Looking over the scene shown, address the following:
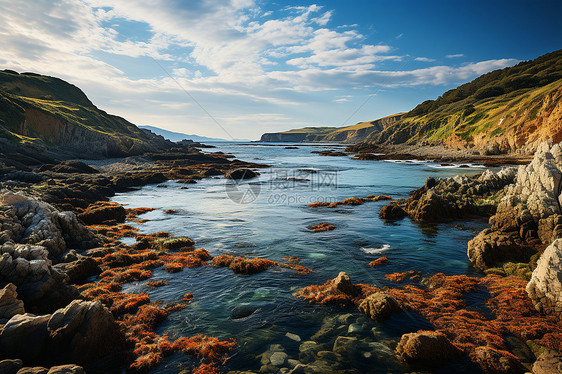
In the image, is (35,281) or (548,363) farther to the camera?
(35,281)

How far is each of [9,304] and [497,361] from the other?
14307 millimetres

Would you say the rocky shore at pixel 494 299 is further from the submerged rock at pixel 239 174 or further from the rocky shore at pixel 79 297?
the submerged rock at pixel 239 174

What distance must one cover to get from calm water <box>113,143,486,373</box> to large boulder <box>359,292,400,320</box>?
32 cm

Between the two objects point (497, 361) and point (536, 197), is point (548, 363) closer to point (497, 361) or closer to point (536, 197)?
point (497, 361)

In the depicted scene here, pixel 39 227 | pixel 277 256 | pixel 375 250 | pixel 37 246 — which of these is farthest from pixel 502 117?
pixel 37 246

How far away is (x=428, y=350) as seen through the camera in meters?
7.81

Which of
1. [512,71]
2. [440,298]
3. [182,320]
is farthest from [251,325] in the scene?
[512,71]

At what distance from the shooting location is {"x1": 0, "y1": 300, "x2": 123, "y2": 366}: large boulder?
23.2 feet

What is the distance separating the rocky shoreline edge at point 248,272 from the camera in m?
7.61

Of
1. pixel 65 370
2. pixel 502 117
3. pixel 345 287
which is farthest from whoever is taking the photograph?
pixel 502 117

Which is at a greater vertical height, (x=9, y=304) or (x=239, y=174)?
(x=239, y=174)

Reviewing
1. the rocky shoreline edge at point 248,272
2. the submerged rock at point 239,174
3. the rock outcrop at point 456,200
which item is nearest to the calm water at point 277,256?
the rocky shoreline edge at point 248,272

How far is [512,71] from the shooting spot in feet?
447

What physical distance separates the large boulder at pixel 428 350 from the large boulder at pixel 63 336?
28.8 feet
